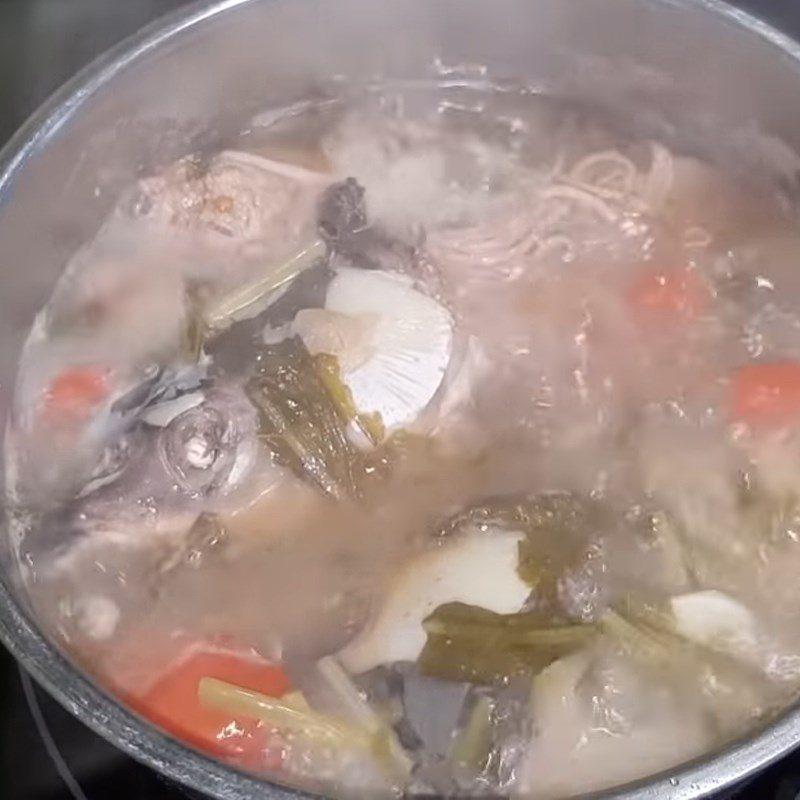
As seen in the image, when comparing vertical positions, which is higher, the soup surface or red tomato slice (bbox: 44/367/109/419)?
the soup surface

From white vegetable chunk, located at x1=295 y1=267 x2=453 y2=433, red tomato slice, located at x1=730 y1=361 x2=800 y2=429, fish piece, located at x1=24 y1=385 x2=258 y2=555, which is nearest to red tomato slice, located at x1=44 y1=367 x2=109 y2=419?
fish piece, located at x1=24 y1=385 x2=258 y2=555

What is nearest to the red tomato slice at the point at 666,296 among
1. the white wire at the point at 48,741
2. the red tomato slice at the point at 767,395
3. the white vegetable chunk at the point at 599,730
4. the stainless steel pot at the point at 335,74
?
the red tomato slice at the point at 767,395

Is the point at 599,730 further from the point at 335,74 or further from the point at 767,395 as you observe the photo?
the point at 335,74

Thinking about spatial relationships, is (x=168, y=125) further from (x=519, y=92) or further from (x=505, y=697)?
(x=505, y=697)

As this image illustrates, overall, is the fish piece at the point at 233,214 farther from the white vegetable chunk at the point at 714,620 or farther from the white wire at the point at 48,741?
the white vegetable chunk at the point at 714,620

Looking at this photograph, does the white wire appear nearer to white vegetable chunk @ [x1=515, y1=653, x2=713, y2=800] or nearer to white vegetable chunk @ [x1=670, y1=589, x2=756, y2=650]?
white vegetable chunk @ [x1=515, y1=653, x2=713, y2=800]

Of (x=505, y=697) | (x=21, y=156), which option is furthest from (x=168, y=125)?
(x=505, y=697)

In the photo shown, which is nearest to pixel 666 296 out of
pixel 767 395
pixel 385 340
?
pixel 767 395
